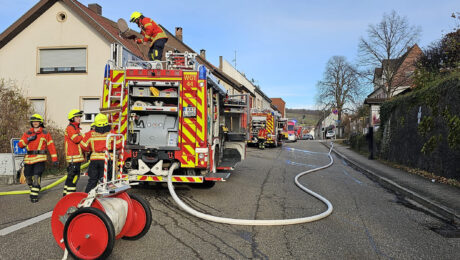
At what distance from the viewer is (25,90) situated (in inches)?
698

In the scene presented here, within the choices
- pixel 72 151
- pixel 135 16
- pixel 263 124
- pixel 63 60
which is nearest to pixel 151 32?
pixel 135 16

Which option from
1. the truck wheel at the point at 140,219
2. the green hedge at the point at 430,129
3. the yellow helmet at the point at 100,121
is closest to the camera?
the truck wheel at the point at 140,219

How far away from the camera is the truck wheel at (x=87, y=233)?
3555 mm

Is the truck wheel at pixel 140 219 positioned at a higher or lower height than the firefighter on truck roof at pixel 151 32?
lower

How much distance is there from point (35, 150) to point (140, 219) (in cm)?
357

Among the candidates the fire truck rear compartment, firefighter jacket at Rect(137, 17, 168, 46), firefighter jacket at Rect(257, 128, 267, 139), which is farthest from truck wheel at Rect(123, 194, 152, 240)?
firefighter jacket at Rect(257, 128, 267, 139)

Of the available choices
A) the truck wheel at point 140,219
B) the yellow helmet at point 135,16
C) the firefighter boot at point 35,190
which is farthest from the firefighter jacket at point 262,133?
the truck wheel at point 140,219

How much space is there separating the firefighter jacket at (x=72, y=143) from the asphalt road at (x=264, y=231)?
95cm

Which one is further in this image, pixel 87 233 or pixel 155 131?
pixel 155 131

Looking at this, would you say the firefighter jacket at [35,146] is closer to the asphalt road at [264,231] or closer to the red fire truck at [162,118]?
the asphalt road at [264,231]

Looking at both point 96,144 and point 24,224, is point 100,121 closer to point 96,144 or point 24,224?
point 96,144

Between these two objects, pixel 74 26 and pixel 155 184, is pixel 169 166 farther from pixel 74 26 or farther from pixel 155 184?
pixel 74 26

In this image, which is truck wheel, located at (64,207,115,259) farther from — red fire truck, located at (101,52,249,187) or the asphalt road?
red fire truck, located at (101,52,249,187)

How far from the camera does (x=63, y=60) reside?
18078 mm
